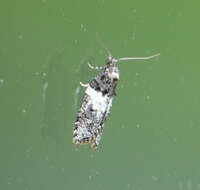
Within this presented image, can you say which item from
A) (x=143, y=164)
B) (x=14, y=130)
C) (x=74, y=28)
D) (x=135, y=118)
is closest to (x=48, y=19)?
(x=74, y=28)

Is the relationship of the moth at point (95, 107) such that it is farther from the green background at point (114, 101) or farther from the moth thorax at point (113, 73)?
the green background at point (114, 101)

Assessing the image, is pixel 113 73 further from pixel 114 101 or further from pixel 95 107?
pixel 114 101

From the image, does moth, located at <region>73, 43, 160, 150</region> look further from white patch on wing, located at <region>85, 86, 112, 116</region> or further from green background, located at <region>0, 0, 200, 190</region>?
green background, located at <region>0, 0, 200, 190</region>

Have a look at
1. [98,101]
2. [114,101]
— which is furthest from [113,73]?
[114,101]

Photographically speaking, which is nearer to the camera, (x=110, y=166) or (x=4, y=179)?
(x=4, y=179)

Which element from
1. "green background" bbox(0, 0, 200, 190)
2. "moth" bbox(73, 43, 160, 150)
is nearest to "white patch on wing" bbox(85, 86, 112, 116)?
"moth" bbox(73, 43, 160, 150)

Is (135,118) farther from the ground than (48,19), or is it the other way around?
(48,19)

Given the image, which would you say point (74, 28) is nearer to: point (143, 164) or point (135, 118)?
point (135, 118)

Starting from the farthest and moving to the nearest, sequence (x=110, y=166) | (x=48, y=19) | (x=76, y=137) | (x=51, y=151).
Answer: (x=110, y=166)
(x=51, y=151)
(x=48, y=19)
(x=76, y=137)
